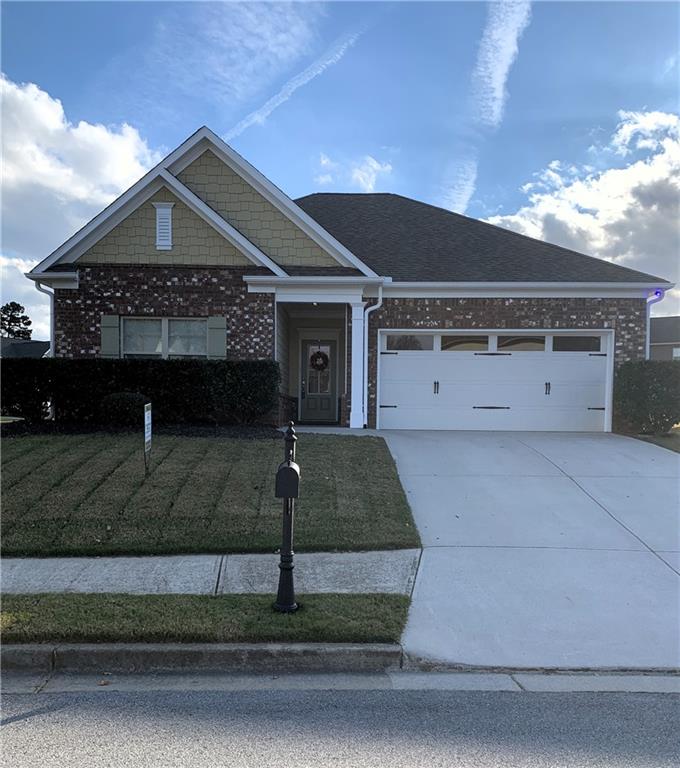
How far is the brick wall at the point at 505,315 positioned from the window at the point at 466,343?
31 centimetres

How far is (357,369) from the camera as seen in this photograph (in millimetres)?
13211

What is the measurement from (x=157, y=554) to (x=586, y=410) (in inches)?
414

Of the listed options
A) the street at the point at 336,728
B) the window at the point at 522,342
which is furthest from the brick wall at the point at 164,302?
the street at the point at 336,728

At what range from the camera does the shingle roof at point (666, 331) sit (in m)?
42.2

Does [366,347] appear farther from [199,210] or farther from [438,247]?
[199,210]

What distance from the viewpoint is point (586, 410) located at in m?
13.5

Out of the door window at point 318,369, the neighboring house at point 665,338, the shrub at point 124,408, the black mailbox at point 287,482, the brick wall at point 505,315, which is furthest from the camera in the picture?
the neighboring house at point 665,338

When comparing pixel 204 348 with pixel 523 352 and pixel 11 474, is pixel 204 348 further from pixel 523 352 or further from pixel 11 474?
pixel 523 352

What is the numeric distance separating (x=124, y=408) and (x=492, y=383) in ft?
25.6

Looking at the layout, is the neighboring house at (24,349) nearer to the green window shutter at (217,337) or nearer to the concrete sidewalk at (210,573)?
the green window shutter at (217,337)

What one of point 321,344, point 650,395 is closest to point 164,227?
point 321,344

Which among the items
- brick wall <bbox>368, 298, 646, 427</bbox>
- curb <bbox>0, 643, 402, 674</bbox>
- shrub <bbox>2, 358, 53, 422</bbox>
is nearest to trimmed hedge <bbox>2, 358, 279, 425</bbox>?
shrub <bbox>2, 358, 53, 422</bbox>

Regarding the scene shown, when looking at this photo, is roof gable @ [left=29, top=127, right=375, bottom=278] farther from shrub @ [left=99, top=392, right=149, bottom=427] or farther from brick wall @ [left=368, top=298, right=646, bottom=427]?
shrub @ [left=99, top=392, right=149, bottom=427]

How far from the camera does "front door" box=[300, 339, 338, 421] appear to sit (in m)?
16.2
